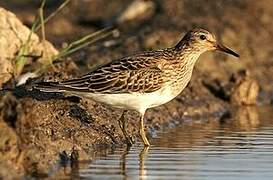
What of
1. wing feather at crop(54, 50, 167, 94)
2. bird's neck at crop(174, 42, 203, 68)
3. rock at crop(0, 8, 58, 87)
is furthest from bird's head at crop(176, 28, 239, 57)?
rock at crop(0, 8, 58, 87)

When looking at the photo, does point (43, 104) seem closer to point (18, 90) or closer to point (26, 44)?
point (18, 90)

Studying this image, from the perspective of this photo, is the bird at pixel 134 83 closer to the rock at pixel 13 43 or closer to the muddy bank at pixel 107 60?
the muddy bank at pixel 107 60

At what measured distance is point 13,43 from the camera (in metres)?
15.1

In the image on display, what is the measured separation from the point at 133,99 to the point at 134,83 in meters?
0.21

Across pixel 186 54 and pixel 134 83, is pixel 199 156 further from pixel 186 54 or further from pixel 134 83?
pixel 186 54

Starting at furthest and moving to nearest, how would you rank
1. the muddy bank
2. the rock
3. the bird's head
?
the rock < the bird's head < the muddy bank

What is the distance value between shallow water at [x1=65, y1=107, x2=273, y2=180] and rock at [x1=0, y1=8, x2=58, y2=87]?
7.70 feet

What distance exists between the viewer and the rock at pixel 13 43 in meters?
14.6

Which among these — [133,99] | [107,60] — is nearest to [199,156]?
[133,99]

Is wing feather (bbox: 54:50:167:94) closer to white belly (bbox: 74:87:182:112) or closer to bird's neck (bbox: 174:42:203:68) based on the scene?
white belly (bbox: 74:87:182:112)

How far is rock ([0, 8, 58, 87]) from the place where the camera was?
14.6 meters

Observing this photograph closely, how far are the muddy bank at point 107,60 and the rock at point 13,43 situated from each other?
0.41 m

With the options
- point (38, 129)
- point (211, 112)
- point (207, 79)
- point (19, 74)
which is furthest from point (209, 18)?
point (38, 129)

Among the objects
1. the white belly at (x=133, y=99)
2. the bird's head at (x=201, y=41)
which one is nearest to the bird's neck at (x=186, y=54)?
the bird's head at (x=201, y=41)
